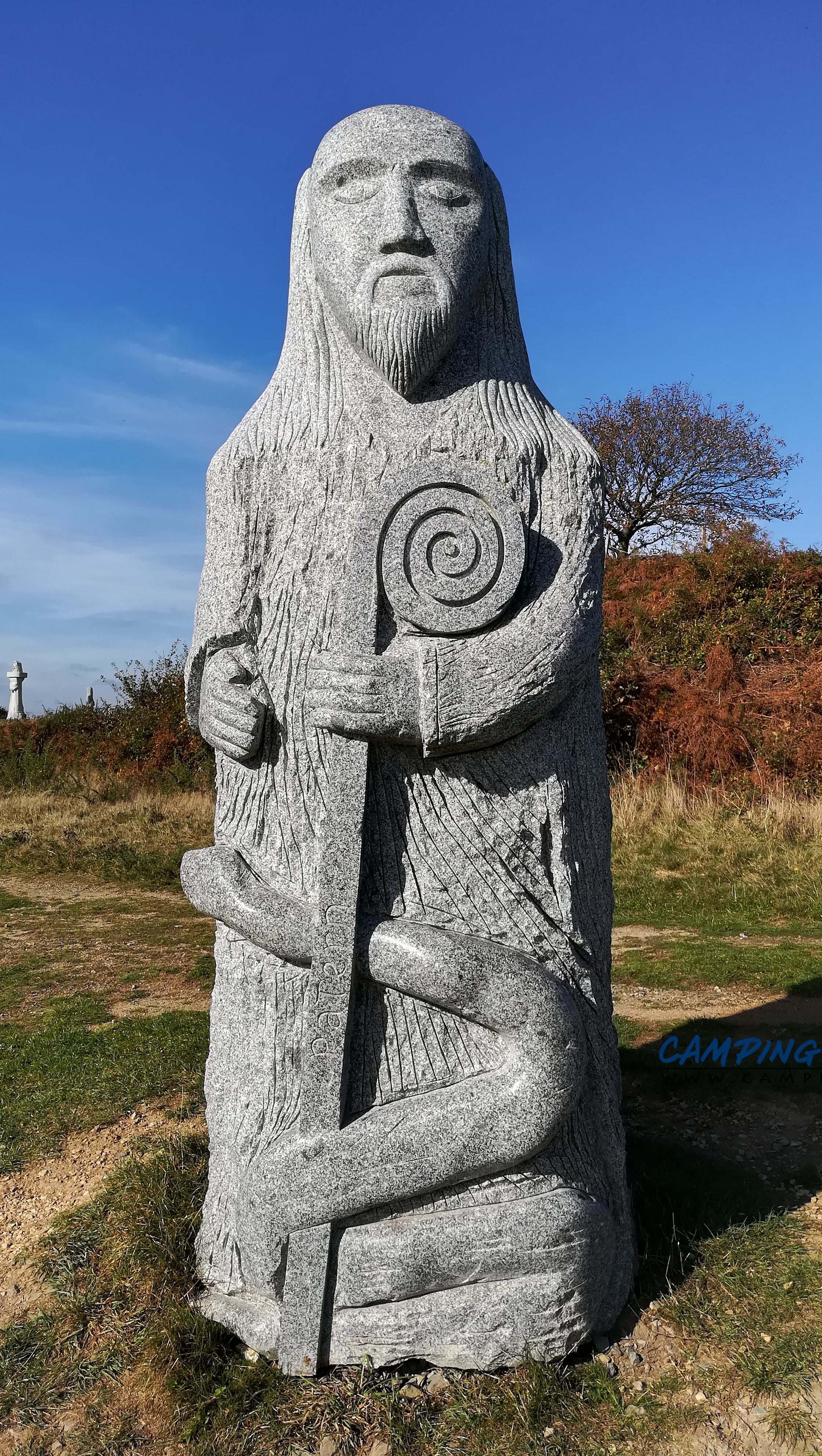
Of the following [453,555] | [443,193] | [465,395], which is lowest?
[453,555]

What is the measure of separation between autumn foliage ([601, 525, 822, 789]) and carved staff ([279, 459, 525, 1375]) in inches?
394

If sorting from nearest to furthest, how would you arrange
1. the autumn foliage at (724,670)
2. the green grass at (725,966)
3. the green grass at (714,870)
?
1. the green grass at (725,966)
2. the green grass at (714,870)
3. the autumn foliage at (724,670)

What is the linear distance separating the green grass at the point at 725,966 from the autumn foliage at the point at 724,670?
4.96 meters

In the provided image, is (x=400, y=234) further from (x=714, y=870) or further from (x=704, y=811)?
(x=704, y=811)

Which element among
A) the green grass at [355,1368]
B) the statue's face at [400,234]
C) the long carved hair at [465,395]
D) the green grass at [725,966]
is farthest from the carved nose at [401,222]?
the green grass at [725,966]

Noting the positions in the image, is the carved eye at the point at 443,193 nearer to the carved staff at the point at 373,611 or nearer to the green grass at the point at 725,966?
the carved staff at the point at 373,611

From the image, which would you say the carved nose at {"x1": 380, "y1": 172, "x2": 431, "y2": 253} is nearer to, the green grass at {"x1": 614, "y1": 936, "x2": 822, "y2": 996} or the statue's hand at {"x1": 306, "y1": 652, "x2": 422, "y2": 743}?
the statue's hand at {"x1": 306, "y1": 652, "x2": 422, "y2": 743}

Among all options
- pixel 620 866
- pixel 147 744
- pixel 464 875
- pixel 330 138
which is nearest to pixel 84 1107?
pixel 464 875

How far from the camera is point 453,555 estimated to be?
2943mm

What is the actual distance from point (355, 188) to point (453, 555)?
125 cm

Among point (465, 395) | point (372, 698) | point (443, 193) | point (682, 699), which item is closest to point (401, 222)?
point (443, 193)

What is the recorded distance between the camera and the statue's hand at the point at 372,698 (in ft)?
9.48

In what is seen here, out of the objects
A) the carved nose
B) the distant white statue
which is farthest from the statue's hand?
the distant white statue

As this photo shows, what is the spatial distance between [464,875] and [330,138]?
94.3 inches
